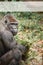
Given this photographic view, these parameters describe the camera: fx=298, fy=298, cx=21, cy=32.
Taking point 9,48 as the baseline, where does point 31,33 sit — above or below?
below

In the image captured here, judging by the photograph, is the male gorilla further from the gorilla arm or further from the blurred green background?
the blurred green background

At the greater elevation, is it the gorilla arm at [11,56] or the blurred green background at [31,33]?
the gorilla arm at [11,56]

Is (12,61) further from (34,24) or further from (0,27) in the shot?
(34,24)

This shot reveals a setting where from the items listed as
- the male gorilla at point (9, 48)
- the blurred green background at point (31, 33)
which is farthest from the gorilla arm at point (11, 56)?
the blurred green background at point (31, 33)

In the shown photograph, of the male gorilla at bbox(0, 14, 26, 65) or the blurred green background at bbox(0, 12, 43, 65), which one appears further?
the blurred green background at bbox(0, 12, 43, 65)

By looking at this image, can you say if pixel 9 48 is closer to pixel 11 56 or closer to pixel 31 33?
pixel 11 56

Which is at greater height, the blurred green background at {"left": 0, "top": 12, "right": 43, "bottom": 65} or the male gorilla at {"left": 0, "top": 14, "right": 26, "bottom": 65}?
the male gorilla at {"left": 0, "top": 14, "right": 26, "bottom": 65}

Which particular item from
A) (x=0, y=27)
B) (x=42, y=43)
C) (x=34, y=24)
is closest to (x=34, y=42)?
(x=42, y=43)

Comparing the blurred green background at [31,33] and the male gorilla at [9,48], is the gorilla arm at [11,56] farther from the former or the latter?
the blurred green background at [31,33]

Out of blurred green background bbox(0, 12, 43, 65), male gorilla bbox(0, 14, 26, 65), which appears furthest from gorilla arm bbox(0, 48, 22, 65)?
blurred green background bbox(0, 12, 43, 65)

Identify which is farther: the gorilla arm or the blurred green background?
the blurred green background

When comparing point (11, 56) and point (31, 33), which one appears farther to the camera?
point (31, 33)

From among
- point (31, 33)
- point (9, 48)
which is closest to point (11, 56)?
point (9, 48)

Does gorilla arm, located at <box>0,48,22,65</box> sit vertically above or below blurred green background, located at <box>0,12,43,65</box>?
above
